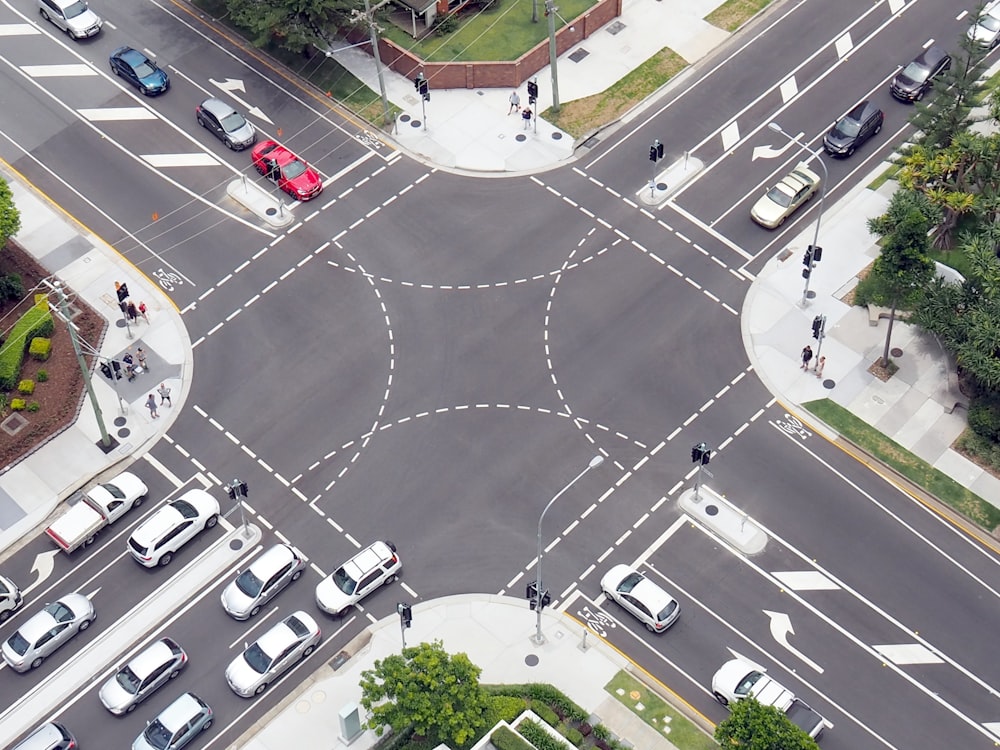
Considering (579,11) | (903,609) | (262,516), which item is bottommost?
(262,516)

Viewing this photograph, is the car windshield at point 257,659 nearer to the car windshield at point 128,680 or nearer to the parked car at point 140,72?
the car windshield at point 128,680

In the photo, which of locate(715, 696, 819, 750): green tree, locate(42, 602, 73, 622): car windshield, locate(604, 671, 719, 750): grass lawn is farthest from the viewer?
locate(42, 602, 73, 622): car windshield

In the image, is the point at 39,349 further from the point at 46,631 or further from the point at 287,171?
the point at 287,171

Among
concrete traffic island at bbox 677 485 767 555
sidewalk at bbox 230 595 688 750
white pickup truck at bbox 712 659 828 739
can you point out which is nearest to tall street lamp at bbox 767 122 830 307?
concrete traffic island at bbox 677 485 767 555

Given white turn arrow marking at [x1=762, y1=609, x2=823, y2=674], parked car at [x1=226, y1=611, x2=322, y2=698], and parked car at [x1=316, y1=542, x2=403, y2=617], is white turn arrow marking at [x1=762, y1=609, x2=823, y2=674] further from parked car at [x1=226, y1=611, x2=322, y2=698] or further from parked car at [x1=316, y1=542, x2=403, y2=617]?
parked car at [x1=226, y1=611, x2=322, y2=698]

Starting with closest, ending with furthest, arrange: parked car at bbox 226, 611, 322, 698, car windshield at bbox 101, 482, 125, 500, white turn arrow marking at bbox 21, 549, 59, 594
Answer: parked car at bbox 226, 611, 322, 698, white turn arrow marking at bbox 21, 549, 59, 594, car windshield at bbox 101, 482, 125, 500

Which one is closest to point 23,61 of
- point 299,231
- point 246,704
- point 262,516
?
point 299,231

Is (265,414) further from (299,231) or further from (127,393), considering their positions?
(299,231)
